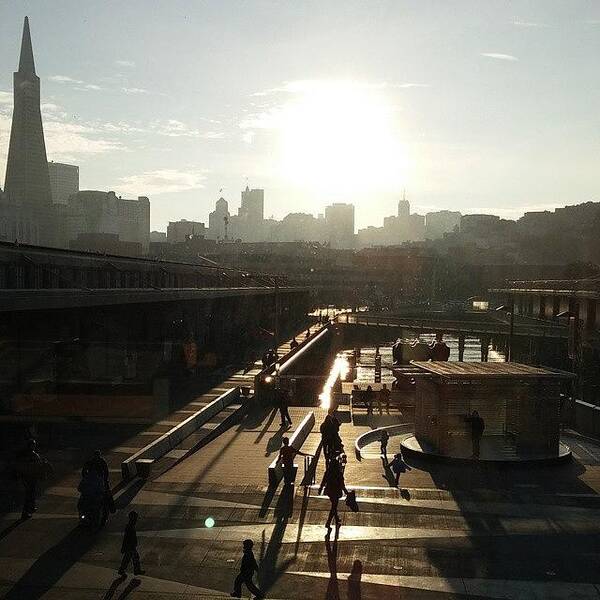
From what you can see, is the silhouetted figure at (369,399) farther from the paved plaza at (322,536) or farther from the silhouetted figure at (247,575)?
the silhouetted figure at (247,575)

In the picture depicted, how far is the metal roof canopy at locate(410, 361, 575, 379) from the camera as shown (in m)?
18.4

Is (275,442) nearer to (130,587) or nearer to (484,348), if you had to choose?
(130,587)

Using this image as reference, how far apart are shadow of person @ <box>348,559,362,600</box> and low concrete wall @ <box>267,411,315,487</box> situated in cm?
454

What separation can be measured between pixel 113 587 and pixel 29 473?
4.03 m

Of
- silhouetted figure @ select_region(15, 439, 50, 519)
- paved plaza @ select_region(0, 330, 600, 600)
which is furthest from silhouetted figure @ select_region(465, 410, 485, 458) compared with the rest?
silhouetted figure @ select_region(15, 439, 50, 519)

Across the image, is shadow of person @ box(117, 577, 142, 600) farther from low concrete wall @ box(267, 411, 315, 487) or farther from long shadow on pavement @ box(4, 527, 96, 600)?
low concrete wall @ box(267, 411, 315, 487)

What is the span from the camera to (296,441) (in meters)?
20.3

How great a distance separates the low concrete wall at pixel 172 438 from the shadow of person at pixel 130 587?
18.0 feet

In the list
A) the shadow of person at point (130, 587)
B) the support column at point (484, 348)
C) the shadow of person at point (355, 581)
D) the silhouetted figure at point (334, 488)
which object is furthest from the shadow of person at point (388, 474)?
the support column at point (484, 348)

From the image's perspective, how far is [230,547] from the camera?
1230cm

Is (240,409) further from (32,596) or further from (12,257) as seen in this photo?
(32,596)

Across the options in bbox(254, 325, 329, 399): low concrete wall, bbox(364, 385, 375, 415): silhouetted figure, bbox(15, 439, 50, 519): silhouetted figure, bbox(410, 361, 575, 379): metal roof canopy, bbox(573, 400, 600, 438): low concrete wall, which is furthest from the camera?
bbox(254, 325, 329, 399): low concrete wall

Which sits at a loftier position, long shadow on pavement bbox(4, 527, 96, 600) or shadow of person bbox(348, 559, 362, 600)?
shadow of person bbox(348, 559, 362, 600)

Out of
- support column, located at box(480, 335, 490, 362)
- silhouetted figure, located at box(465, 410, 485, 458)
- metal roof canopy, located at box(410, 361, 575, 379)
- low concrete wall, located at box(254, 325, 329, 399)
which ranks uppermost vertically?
metal roof canopy, located at box(410, 361, 575, 379)
